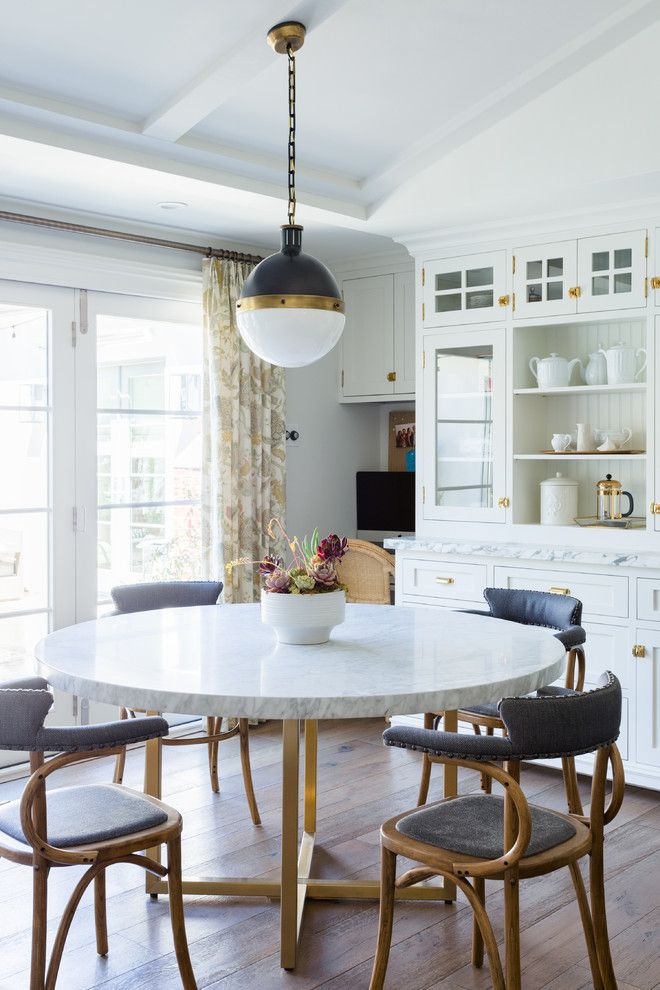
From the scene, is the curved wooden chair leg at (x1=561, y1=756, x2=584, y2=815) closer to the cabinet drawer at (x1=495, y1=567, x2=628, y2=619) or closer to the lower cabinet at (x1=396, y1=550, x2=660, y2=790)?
the lower cabinet at (x1=396, y1=550, x2=660, y2=790)

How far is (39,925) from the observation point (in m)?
2.09

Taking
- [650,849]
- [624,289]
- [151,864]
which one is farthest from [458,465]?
[151,864]

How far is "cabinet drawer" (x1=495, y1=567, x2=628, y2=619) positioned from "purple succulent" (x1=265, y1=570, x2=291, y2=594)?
1775 mm

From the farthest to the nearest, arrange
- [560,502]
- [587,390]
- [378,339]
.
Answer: [378,339] < [560,502] < [587,390]

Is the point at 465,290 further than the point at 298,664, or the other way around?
the point at 465,290

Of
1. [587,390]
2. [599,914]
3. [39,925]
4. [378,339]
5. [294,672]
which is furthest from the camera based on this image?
[378,339]

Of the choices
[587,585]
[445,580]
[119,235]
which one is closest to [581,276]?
[587,585]

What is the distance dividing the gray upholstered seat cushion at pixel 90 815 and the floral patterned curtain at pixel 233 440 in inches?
91.7

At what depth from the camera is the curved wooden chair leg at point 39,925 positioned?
2.06 m

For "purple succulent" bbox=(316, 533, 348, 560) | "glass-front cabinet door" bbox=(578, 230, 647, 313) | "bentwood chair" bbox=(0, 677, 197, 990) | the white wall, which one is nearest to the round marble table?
"bentwood chair" bbox=(0, 677, 197, 990)

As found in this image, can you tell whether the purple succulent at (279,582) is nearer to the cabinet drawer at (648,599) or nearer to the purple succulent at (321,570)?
the purple succulent at (321,570)

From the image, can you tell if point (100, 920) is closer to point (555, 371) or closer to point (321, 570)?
point (321, 570)

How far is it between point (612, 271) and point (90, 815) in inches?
119

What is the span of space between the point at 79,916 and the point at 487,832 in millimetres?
1375
